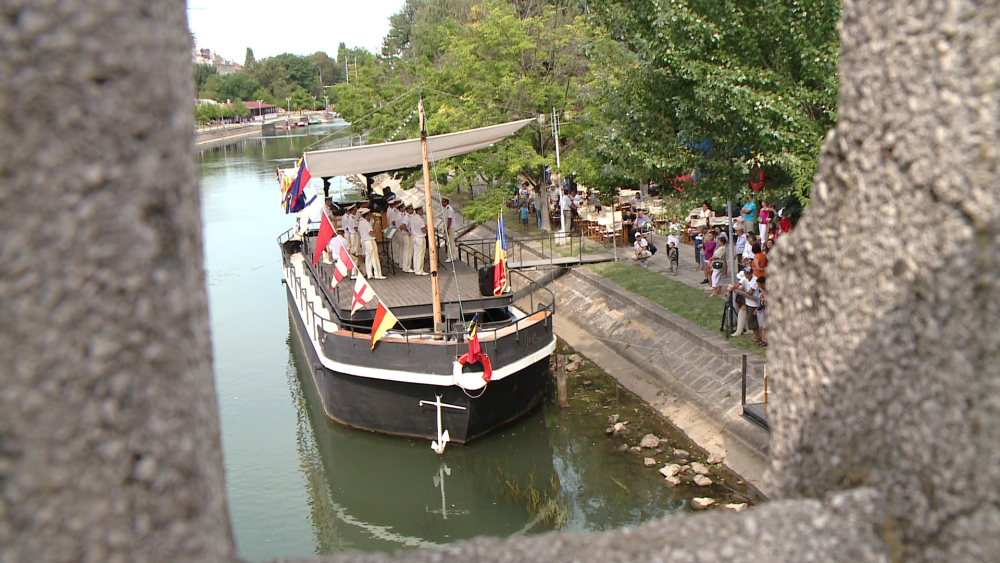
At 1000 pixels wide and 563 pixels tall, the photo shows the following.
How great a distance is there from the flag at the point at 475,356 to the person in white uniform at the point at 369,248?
432cm

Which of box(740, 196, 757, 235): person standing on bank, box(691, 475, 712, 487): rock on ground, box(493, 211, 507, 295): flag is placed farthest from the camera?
box(740, 196, 757, 235): person standing on bank

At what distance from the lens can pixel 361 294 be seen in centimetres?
1502

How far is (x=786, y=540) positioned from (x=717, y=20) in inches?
538

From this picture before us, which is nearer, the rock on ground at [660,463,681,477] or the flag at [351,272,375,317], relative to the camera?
the rock on ground at [660,463,681,477]

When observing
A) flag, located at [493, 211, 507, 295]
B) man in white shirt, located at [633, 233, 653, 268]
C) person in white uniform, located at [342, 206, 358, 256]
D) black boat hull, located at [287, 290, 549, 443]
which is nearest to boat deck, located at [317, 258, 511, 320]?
flag, located at [493, 211, 507, 295]

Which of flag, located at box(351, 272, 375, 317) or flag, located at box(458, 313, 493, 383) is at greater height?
flag, located at box(351, 272, 375, 317)

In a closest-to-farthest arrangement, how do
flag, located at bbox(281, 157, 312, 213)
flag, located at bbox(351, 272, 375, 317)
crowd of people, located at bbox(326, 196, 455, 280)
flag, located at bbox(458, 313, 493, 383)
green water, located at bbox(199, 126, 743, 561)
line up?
1. green water, located at bbox(199, 126, 743, 561)
2. flag, located at bbox(458, 313, 493, 383)
3. flag, located at bbox(351, 272, 375, 317)
4. flag, located at bbox(281, 157, 312, 213)
5. crowd of people, located at bbox(326, 196, 455, 280)

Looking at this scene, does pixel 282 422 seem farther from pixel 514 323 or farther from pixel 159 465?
pixel 159 465

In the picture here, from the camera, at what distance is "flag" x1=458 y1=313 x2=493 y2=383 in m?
14.6

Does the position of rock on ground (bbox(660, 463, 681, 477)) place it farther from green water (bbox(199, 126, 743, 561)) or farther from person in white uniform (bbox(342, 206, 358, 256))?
person in white uniform (bbox(342, 206, 358, 256))

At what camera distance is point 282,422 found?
17.9 metres

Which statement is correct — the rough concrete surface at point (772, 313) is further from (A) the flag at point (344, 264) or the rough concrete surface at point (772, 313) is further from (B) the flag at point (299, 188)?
(B) the flag at point (299, 188)

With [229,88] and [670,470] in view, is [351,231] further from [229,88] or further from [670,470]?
[229,88]

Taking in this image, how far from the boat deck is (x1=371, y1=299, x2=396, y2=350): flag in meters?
1.03
